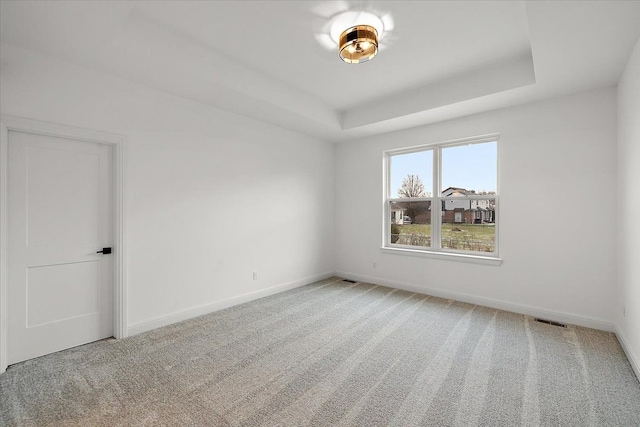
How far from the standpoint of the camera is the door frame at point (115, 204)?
2299 mm

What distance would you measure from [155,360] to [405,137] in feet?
14.5

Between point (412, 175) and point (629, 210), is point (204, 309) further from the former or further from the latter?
point (629, 210)

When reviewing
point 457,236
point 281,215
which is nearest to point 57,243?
point 281,215

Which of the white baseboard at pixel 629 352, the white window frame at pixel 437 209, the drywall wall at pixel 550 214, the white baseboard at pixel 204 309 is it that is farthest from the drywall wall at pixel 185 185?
the white baseboard at pixel 629 352

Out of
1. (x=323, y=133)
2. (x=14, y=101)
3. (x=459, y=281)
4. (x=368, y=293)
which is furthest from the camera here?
(x=323, y=133)

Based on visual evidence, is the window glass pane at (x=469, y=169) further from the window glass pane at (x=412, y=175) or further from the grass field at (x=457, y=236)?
the grass field at (x=457, y=236)

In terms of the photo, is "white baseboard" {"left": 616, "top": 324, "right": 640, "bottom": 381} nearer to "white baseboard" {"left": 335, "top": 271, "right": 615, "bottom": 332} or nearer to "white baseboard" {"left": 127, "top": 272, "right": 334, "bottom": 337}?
"white baseboard" {"left": 335, "top": 271, "right": 615, "bottom": 332}

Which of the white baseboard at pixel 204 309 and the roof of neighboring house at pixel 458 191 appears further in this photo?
the roof of neighboring house at pixel 458 191

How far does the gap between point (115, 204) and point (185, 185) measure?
0.74 meters

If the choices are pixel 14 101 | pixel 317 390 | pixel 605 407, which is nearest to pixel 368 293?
pixel 317 390

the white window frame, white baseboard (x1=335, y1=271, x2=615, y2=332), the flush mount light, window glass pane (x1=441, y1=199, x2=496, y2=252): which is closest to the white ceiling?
the flush mount light

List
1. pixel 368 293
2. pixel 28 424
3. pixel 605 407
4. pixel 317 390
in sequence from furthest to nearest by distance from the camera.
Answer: pixel 368 293, pixel 317 390, pixel 605 407, pixel 28 424

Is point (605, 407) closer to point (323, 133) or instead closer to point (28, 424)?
point (28, 424)

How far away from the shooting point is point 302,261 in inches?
196
